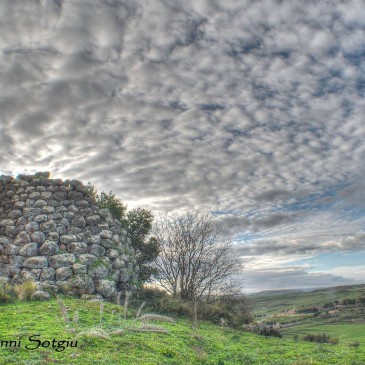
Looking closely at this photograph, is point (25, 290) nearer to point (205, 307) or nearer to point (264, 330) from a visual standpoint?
point (205, 307)

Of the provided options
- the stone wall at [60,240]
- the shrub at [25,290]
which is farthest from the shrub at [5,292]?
the stone wall at [60,240]

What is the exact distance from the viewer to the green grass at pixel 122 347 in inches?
299

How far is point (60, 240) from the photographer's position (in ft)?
62.4

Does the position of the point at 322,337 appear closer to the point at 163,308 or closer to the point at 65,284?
the point at 163,308

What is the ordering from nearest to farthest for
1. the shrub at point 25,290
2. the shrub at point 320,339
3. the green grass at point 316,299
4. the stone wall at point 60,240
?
the shrub at point 25,290 → the stone wall at point 60,240 → the shrub at point 320,339 → the green grass at point 316,299

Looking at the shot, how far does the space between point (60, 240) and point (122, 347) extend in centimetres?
1144

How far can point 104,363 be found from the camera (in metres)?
7.34

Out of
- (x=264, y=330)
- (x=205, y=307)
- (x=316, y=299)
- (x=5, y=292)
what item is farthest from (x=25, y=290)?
(x=316, y=299)

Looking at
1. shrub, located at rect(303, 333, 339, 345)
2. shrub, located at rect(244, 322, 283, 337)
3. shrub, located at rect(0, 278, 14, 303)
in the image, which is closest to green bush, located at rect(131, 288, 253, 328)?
shrub, located at rect(244, 322, 283, 337)

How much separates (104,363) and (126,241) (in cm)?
1556

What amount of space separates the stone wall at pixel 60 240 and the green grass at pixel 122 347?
2.63 m

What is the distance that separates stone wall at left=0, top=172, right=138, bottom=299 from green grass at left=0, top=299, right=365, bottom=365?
104 inches

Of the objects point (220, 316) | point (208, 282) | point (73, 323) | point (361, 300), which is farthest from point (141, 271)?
point (361, 300)

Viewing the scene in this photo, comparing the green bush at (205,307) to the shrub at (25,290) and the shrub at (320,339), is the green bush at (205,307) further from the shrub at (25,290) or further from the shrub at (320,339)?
the shrub at (25,290)
